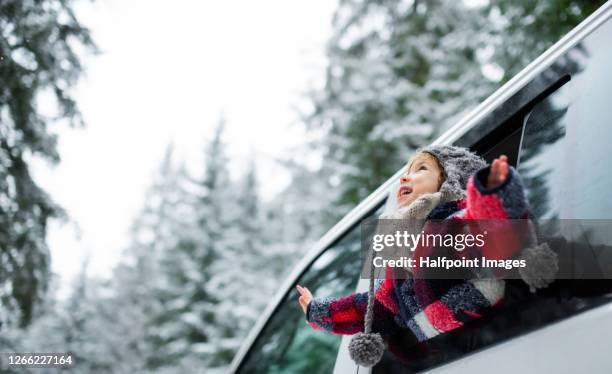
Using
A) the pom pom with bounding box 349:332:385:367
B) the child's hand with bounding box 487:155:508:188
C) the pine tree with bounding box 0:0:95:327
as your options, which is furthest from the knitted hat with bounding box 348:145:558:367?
the pine tree with bounding box 0:0:95:327

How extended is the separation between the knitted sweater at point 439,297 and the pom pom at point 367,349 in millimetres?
118

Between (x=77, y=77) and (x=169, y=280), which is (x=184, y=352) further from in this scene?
(x=77, y=77)

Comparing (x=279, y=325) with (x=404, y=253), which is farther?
(x=279, y=325)

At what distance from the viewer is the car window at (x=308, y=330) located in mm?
2221

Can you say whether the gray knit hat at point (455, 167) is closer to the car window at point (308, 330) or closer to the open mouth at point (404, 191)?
the open mouth at point (404, 191)

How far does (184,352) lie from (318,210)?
8061 mm

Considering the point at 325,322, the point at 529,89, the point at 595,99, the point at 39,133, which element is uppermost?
the point at 39,133

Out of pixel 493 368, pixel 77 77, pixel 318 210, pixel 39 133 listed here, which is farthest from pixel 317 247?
pixel 318 210

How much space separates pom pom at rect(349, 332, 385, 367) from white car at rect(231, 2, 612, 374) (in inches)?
6.3

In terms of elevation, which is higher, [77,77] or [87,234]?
[77,77]

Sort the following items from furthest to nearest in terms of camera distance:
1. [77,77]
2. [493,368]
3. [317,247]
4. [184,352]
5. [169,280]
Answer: [169,280] → [184,352] → [77,77] → [317,247] → [493,368]

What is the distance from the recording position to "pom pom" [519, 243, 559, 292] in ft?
3.43

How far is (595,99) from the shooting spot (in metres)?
1.22

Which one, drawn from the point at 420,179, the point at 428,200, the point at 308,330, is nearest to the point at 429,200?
the point at 428,200
